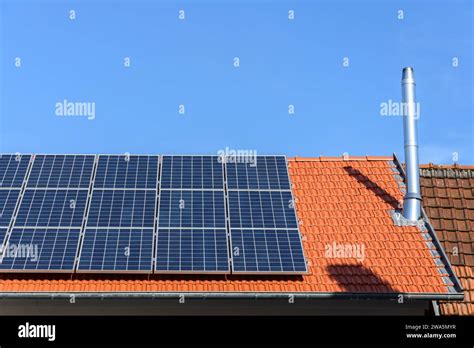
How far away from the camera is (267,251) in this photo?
→ 1498 centimetres

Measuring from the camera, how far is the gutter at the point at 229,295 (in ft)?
45.3

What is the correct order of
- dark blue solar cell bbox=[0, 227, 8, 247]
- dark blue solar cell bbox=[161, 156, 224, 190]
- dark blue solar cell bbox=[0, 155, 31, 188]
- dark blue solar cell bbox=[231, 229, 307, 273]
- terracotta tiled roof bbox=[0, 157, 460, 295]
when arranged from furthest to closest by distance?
dark blue solar cell bbox=[161, 156, 224, 190], dark blue solar cell bbox=[0, 155, 31, 188], dark blue solar cell bbox=[0, 227, 8, 247], dark blue solar cell bbox=[231, 229, 307, 273], terracotta tiled roof bbox=[0, 157, 460, 295]

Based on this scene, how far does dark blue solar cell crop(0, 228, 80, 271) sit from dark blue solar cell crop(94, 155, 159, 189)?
2.00m

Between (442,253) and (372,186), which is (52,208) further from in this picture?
(442,253)

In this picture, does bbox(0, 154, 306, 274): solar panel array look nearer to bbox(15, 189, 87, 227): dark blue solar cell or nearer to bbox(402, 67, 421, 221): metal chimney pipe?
bbox(15, 189, 87, 227): dark blue solar cell

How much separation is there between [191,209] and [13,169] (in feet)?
15.3

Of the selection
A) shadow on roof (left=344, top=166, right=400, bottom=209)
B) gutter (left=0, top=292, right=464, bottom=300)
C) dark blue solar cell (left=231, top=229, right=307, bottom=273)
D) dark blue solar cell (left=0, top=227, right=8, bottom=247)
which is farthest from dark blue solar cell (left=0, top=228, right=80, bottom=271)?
shadow on roof (left=344, top=166, right=400, bottom=209)

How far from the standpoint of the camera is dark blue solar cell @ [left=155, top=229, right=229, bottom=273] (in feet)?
47.1

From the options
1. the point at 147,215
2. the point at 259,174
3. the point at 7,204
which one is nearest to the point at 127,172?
the point at 147,215

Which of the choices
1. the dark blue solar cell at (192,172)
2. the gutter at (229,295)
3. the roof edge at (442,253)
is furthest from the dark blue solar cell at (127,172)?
the roof edge at (442,253)

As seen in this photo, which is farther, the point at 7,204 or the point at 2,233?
the point at 7,204

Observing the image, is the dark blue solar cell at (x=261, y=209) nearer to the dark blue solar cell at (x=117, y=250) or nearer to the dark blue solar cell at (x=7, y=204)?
the dark blue solar cell at (x=117, y=250)

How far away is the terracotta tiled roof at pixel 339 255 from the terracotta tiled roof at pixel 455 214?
2.58ft

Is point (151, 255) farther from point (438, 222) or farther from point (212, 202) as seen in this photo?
point (438, 222)
